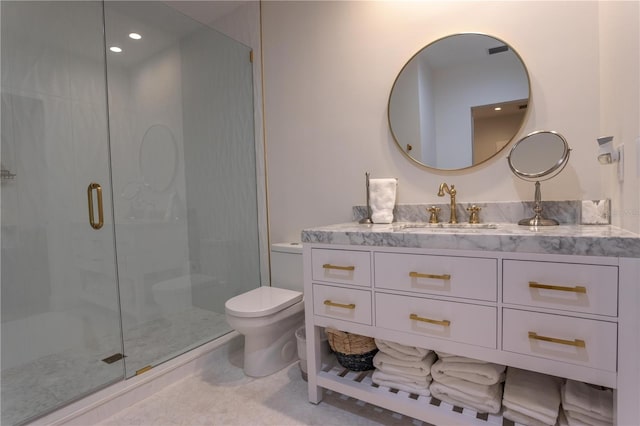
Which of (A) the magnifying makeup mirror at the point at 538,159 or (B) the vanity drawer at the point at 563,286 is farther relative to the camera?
(A) the magnifying makeup mirror at the point at 538,159

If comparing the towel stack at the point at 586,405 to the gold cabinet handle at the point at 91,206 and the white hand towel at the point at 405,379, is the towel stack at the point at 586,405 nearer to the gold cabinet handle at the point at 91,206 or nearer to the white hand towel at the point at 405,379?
the white hand towel at the point at 405,379

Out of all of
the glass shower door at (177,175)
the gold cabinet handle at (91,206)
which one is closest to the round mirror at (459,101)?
the glass shower door at (177,175)

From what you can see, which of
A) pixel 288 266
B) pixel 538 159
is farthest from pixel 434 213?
pixel 288 266

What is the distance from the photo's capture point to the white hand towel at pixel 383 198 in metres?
1.79

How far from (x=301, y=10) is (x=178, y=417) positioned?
A: 8.16 ft

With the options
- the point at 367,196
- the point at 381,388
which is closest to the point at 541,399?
the point at 381,388

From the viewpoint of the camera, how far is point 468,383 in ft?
4.18

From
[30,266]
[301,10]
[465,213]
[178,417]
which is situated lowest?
[178,417]

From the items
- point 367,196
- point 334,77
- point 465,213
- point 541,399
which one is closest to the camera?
point 541,399

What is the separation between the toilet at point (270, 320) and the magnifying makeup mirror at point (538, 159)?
1285 mm

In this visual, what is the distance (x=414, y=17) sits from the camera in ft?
5.79

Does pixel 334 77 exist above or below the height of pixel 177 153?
above

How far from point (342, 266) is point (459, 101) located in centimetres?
106

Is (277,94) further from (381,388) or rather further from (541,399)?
(541,399)
